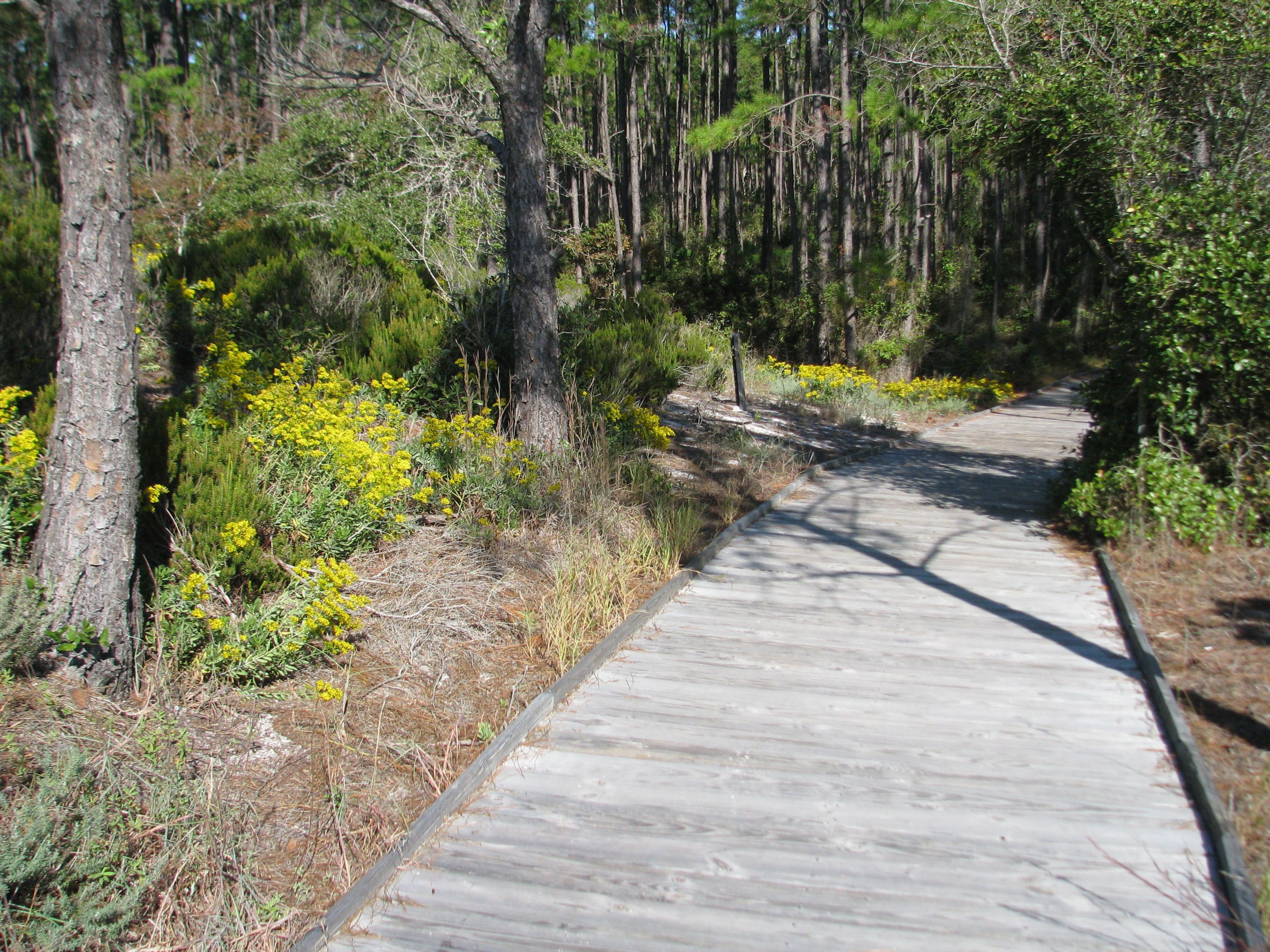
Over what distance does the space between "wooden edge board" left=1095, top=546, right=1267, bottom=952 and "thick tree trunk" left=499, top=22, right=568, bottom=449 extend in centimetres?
465

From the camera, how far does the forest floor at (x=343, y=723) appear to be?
3141 mm

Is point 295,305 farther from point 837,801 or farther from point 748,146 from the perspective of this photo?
point 748,146

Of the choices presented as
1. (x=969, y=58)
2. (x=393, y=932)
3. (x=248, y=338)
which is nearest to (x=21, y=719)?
(x=393, y=932)

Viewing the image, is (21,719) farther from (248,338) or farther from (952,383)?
(952,383)

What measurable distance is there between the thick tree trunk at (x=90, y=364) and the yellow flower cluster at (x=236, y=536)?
520 millimetres

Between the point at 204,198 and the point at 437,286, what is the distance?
926 cm

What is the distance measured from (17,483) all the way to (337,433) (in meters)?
1.61

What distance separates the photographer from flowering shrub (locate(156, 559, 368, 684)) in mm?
4266

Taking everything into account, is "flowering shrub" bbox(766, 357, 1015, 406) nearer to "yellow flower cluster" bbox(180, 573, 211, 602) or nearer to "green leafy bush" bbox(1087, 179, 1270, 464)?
"green leafy bush" bbox(1087, 179, 1270, 464)

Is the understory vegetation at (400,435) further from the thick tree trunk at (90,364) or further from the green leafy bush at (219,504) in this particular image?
the thick tree trunk at (90,364)

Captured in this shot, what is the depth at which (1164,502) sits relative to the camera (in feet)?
21.7

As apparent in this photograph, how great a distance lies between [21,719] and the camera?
3410mm

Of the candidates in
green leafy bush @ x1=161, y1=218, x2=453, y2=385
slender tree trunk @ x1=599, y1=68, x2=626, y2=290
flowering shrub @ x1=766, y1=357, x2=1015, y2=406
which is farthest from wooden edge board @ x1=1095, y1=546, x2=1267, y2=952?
slender tree trunk @ x1=599, y1=68, x2=626, y2=290

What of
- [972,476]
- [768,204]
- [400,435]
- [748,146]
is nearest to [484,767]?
[400,435]
